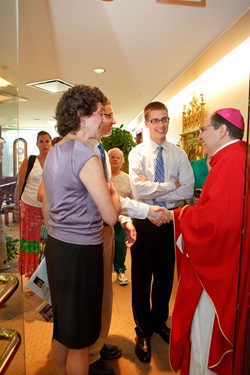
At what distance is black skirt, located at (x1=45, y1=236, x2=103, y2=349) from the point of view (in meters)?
1.16

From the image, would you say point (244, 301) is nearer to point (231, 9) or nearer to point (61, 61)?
point (231, 9)

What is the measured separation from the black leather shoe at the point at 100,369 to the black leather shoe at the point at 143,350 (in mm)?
220

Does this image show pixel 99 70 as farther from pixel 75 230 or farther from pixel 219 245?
pixel 219 245

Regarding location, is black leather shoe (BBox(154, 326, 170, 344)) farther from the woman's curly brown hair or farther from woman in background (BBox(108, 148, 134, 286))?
the woman's curly brown hair

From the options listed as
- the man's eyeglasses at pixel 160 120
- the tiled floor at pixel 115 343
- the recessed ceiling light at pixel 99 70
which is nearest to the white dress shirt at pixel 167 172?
the man's eyeglasses at pixel 160 120

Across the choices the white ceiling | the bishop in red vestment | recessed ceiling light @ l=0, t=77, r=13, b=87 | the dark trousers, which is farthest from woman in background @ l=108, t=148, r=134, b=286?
recessed ceiling light @ l=0, t=77, r=13, b=87

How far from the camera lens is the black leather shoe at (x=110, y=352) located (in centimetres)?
179

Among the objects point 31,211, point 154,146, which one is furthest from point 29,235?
point 154,146

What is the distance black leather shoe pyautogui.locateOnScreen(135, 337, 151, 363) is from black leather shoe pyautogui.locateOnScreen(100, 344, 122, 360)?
124 millimetres

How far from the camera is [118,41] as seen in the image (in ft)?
8.27

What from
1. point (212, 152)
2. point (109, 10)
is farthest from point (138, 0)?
point (212, 152)

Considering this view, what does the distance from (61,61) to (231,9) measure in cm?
177

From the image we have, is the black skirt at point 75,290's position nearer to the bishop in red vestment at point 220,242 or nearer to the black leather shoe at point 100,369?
the bishop in red vestment at point 220,242

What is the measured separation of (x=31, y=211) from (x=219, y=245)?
1998 mm
